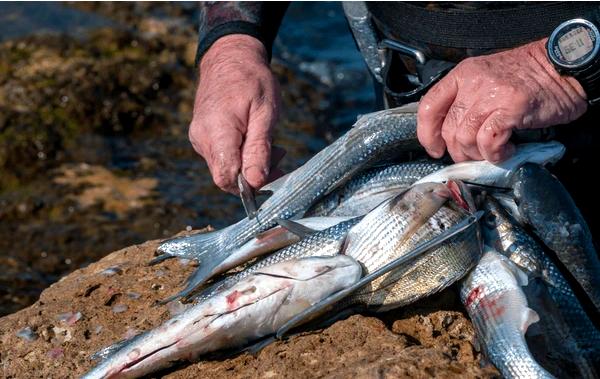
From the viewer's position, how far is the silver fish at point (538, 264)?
131 inches

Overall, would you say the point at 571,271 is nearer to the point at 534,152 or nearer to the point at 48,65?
the point at 534,152

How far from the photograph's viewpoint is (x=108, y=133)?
785cm

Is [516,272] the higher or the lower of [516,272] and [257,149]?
the lower

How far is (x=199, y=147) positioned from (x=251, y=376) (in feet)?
4.49

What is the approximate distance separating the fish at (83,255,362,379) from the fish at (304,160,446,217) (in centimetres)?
56

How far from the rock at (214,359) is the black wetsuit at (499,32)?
102 cm

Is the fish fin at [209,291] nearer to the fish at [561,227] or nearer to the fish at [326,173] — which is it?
the fish at [326,173]

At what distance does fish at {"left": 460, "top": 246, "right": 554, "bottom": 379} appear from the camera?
3.04m

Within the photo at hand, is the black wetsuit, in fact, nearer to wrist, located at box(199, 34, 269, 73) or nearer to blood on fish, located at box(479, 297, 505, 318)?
wrist, located at box(199, 34, 269, 73)

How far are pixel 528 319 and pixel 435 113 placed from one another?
89 centimetres

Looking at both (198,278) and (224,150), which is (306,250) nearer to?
(198,278)

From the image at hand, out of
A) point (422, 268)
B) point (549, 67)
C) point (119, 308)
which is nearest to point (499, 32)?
point (549, 67)

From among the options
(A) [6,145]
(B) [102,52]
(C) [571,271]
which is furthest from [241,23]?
(B) [102,52]

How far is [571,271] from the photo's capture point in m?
3.50
